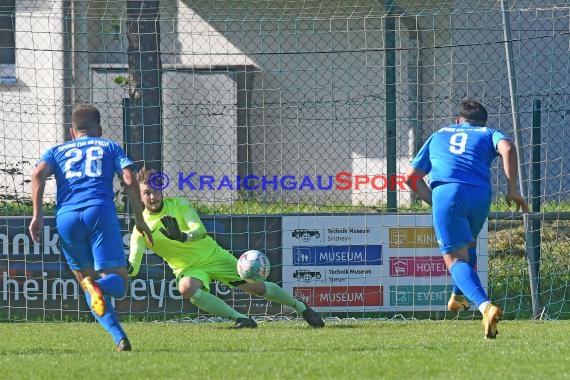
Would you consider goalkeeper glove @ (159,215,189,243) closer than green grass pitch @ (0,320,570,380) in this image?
No

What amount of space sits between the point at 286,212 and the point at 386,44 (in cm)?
216

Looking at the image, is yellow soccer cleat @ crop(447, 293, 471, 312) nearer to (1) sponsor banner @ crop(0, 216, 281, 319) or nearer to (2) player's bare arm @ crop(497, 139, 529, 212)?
(2) player's bare arm @ crop(497, 139, 529, 212)

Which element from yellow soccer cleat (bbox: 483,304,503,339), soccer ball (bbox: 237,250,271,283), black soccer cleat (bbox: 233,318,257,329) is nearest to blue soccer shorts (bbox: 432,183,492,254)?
yellow soccer cleat (bbox: 483,304,503,339)

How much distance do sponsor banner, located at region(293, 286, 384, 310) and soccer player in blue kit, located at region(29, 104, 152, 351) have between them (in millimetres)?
3685


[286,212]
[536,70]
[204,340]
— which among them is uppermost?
[536,70]

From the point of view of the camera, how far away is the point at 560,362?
745cm

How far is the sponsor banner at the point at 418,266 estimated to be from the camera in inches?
473

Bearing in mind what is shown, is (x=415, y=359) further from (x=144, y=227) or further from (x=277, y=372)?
(x=144, y=227)

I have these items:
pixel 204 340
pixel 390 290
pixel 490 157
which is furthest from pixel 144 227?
pixel 390 290

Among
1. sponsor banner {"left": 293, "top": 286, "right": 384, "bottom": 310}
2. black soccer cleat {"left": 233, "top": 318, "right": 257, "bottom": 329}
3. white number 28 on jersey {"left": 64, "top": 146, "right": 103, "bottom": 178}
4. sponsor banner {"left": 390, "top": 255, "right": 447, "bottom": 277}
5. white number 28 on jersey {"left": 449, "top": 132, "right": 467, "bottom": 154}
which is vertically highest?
white number 28 on jersey {"left": 449, "top": 132, "right": 467, "bottom": 154}

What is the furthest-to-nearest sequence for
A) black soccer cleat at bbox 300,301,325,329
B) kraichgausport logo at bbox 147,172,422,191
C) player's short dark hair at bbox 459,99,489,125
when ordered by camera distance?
kraichgausport logo at bbox 147,172,422,191 → black soccer cleat at bbox 300,301,325,329 → player's short dark hair at bbox 459,99,489,125

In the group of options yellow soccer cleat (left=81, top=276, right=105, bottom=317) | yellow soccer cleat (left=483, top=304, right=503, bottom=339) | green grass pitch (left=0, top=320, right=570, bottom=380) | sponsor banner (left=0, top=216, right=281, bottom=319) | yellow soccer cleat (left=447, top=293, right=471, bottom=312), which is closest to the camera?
green grass pitch (left=0, top=320, right=570, bottom=380)

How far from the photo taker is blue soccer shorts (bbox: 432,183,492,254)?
363 inches

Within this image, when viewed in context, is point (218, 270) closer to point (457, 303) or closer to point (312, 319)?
point (312, 319)
